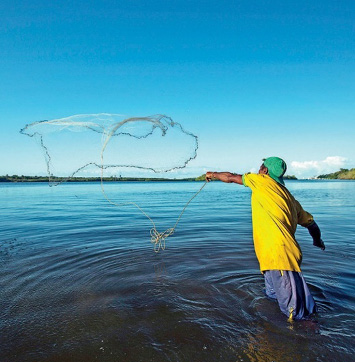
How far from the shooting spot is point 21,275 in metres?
6.48

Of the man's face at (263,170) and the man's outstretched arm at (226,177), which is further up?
the man's face at (263,170)

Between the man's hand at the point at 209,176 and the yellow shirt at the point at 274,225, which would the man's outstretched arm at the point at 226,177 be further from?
the yellow shirt at the point at 274,225

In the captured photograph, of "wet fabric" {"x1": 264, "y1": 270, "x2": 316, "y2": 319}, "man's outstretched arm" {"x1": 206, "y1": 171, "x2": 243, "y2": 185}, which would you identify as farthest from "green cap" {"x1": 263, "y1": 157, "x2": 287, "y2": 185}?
"wet fabric" {"x1": 264, "y1": 270, "x2": 316, "y2": 319}

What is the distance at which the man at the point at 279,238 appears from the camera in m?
4.12

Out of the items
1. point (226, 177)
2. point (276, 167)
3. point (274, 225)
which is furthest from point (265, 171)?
point (274, 225)

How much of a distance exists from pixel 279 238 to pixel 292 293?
838mm

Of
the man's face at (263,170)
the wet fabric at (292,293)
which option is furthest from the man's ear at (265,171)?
the wet fabric at (292,293)

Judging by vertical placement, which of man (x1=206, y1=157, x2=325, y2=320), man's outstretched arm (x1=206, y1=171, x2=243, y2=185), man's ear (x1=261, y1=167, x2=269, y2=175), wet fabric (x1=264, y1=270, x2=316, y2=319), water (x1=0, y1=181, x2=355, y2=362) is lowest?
water (x1=0, y1=181, x2=355, y2=362)

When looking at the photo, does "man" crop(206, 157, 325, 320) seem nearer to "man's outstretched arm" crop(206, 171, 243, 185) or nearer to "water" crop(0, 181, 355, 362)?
"man's outstretched arm" crop(206, 171, 243, 185)

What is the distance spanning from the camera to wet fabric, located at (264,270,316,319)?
13.7ft

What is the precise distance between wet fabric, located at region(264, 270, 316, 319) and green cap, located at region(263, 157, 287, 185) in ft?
4.40

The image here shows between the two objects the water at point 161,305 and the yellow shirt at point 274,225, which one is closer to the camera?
the water at point 161,305

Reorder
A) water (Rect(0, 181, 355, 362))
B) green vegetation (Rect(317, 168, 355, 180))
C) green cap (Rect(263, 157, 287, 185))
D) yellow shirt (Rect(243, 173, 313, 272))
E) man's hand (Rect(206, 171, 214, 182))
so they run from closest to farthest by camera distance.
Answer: water (Rect(0, 181, 355, 362)), yellow shirt (Rect(243, 173, 313, 272)), green cap (Rect(263, 157, 287, 185)), man's hand (Rect(206, 171, 214, 182)), green vegetation (Rect(317, 168, 355, 180))

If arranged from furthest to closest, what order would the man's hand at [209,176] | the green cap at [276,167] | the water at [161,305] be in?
the man's hand at [209,176] < the green cap at [276,167] < the water at [161,305]
